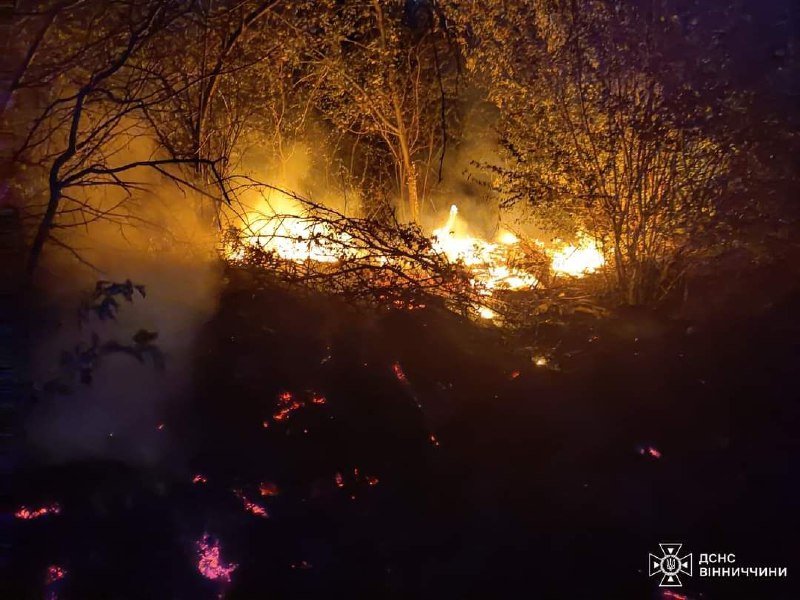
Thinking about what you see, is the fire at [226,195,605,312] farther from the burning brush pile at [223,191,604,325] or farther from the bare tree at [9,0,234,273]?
the bare tree at [9,0,234,273]

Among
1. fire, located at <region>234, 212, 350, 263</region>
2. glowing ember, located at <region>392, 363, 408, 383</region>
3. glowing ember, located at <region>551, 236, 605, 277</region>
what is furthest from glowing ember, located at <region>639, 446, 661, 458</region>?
fire, located at <region>234, 212, 350, 263</region>

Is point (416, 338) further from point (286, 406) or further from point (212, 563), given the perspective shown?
point (212, 563)

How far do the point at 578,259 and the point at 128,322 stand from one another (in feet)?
17.0

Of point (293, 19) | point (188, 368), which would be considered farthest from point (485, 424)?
point (293, 19)

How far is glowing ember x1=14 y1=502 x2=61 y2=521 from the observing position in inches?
160

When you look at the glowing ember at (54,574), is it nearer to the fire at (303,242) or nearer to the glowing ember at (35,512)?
the glowing ember at (35,512)

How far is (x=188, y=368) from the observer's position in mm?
5059

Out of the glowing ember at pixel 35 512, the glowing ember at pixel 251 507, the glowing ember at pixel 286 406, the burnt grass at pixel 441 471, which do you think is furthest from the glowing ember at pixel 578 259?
the glowing ember at pixel 35 512

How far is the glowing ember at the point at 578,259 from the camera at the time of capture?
7.50 metres

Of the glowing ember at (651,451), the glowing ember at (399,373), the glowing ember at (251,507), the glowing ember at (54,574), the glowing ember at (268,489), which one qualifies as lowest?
the glowing ember at (54,574)

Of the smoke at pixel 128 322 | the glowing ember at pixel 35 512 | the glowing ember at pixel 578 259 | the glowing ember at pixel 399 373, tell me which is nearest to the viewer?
the glowing ember at pixel 35 512

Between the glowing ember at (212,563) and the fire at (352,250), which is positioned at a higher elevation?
the fire at (352,250)

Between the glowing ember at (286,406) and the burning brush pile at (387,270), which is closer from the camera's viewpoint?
the glowing ember at (286,406)

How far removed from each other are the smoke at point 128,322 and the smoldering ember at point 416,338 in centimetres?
2
